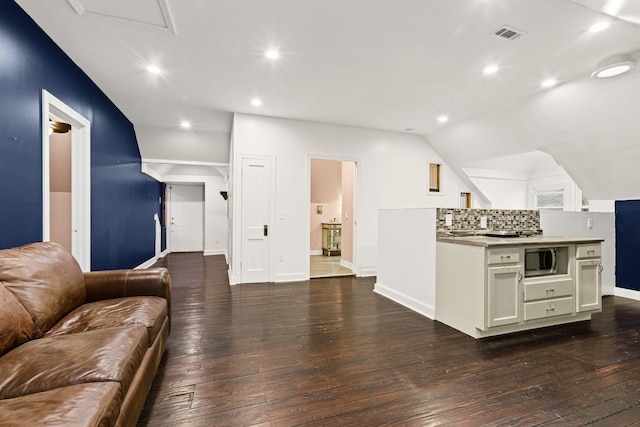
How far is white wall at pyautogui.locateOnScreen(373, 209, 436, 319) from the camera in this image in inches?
127

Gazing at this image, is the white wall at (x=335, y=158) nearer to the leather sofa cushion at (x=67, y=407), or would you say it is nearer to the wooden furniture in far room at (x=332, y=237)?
the wooden furniture in far room at (x=332, y=237)

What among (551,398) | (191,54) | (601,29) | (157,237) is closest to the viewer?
(551,398)

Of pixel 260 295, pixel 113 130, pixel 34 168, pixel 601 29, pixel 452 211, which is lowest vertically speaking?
pixel 260 295

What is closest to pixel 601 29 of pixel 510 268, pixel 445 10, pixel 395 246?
pixel 445 10

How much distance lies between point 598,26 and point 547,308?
256 cm

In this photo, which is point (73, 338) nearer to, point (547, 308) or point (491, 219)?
point (547, 308)

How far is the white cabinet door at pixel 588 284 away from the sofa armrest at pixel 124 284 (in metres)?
4.00

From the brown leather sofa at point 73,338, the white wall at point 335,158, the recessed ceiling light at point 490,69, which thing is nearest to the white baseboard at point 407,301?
the white wall at point 335,158

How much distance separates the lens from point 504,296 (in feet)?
8.68

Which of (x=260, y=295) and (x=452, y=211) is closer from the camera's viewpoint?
(x=452, y=211)

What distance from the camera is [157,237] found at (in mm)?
7176

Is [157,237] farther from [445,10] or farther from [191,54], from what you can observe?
[445,10]

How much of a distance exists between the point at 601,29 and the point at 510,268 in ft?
7.28

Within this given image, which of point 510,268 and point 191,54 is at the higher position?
point 191,54
